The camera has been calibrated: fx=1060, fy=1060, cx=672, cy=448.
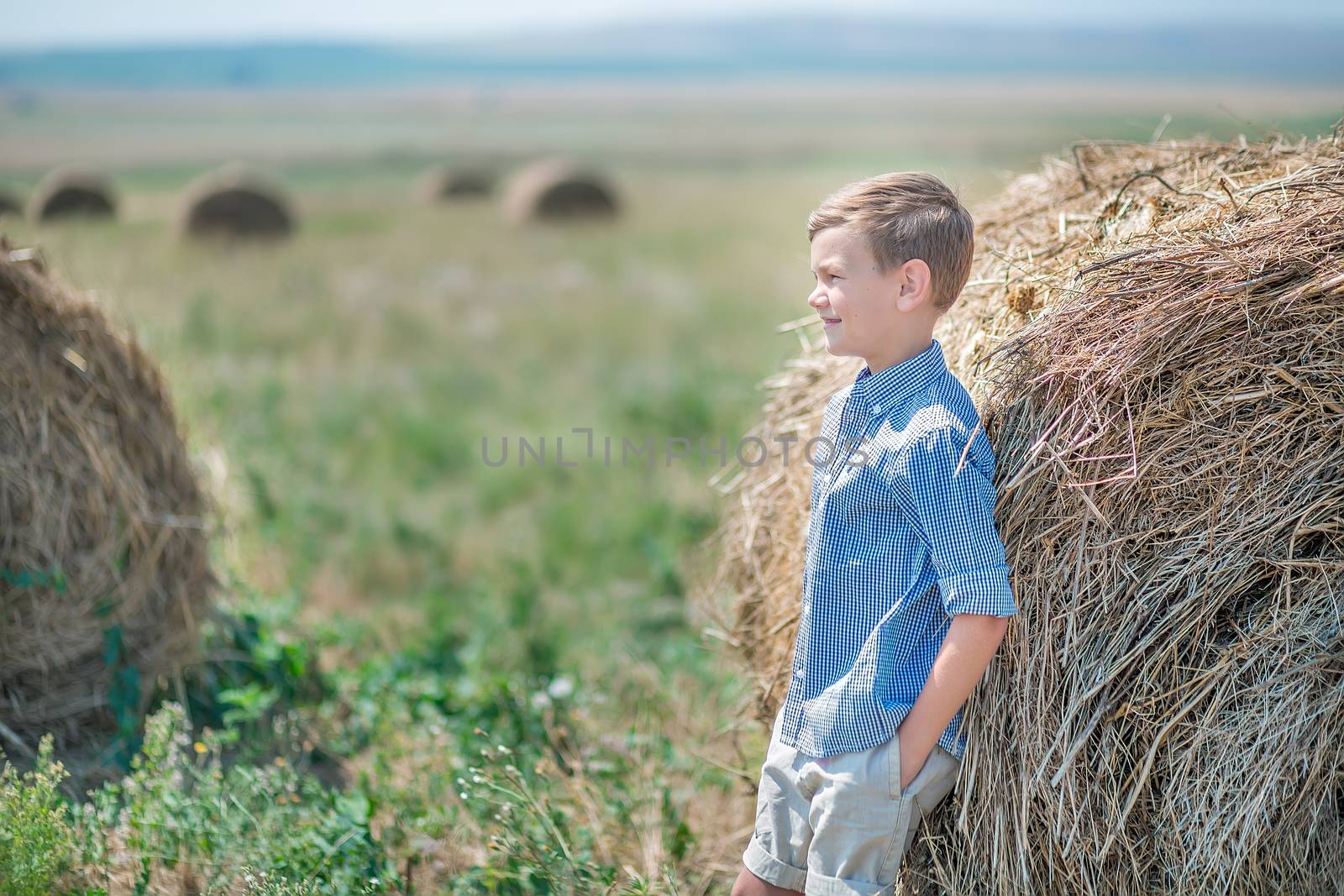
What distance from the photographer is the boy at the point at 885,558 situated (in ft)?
6.80

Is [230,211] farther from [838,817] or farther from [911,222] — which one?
[838,817]

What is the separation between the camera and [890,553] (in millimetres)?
2164

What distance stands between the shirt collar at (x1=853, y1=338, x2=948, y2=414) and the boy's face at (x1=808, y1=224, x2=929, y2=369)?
0.05 m

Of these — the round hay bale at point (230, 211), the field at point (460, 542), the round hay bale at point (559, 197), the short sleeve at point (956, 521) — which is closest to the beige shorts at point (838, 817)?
the short sleeve at point (956, 521)

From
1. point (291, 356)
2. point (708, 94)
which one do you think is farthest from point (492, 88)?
point (291, 356)

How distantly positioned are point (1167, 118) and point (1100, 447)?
119cm

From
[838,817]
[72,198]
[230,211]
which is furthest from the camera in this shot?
[230,211]

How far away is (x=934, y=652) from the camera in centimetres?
218

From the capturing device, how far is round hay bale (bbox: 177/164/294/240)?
17719 millimetres

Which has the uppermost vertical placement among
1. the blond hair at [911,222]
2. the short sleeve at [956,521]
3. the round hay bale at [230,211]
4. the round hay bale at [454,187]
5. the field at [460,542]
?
the round hay bale at [454,187]

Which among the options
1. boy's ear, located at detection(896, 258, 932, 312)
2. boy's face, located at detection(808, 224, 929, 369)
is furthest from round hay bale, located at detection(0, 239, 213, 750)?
boy's ear, located at detection(896, 258, 932, 312)

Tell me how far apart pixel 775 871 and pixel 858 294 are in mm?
1225

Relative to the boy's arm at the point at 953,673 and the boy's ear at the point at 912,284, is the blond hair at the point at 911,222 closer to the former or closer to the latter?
the boy's ear at the point at 912,284

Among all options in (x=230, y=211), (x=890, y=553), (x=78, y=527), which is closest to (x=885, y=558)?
(x=890, y=553)
